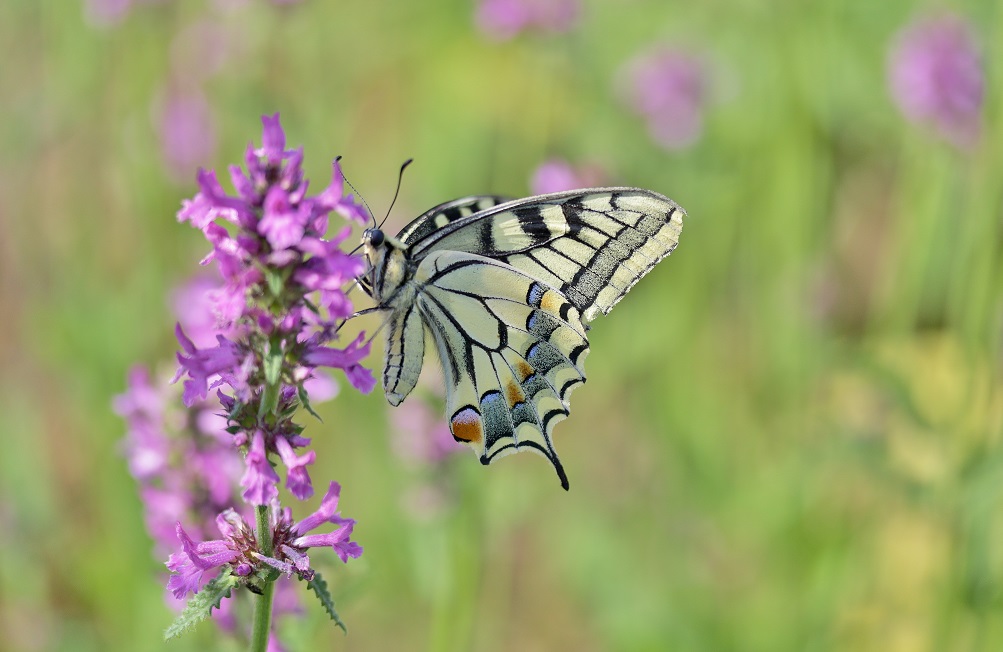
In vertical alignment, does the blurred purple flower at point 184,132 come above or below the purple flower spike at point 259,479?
above

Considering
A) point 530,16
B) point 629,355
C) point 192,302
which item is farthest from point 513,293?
point 530,16

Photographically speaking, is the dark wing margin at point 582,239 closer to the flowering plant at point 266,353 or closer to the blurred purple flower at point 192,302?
the flowering plant at point 266,353

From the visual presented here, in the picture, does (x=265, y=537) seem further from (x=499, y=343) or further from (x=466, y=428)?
(x=499, y=343)

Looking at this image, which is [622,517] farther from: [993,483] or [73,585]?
[73,585]

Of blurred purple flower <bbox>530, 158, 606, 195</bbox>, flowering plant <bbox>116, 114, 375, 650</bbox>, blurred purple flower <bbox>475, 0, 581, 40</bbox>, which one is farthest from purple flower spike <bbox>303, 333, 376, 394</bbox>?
blurred purple flower <bbox>475, 0, 581, 40</bbox>

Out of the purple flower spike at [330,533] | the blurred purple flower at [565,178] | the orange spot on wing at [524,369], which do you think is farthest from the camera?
the blurred purple flower at [565,178]

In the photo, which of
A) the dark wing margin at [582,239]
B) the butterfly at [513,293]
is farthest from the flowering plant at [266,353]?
the dark wing margin at [582,239]

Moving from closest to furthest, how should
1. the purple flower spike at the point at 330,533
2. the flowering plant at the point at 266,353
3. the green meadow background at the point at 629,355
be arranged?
1. the flowering plant at the point at 266,353
2. the purple flower spike at the point at 330,533
3. the green meadow background at the point at 629,355
